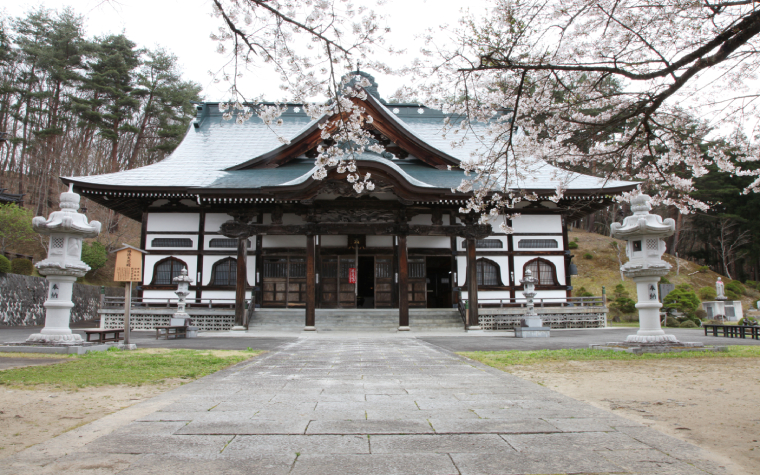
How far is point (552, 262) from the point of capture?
57.6 feet

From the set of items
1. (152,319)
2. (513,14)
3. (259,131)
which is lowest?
(152,319)

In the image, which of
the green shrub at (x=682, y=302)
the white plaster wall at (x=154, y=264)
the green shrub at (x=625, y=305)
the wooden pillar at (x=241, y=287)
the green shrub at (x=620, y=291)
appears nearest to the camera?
the wooden pillar at (x=241, y=287)

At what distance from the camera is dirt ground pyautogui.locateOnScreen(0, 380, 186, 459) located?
2.96 m

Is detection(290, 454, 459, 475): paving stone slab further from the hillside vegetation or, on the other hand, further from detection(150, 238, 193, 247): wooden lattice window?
the hillside vegetation

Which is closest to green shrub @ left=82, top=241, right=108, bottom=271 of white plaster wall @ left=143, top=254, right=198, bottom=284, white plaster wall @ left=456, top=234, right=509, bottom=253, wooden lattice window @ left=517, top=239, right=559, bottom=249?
white plaster wall @ left=143, top=254, right=198, bottom=284

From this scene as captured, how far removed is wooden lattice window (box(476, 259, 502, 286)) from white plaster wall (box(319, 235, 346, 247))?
5349 mm

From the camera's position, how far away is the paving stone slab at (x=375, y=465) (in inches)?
90.4

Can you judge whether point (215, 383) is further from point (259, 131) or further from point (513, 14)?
point (259, 131)

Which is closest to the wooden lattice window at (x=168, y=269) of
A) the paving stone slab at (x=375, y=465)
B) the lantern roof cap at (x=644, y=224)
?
the lantern roof cap at (x=644, y=224)

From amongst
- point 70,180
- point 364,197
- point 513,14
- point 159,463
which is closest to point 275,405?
point 159,463

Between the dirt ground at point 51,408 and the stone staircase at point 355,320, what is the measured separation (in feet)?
34.6

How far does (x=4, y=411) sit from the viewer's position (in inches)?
142

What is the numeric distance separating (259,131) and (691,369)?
20538mm

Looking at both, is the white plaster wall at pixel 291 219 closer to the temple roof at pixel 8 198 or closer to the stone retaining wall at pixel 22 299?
the stone retaining wall at pixel 22 299
